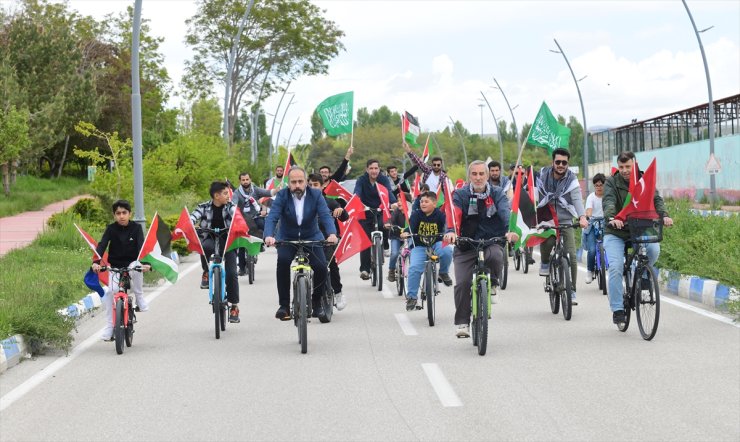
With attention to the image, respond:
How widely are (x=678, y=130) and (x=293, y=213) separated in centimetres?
4764

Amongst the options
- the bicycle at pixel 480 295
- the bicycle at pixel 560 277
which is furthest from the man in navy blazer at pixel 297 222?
the bicycle at pixel 560 277

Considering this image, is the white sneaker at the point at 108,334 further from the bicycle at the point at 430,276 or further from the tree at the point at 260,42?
the tree at the point at 260,42

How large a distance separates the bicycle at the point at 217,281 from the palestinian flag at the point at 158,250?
1.37ft

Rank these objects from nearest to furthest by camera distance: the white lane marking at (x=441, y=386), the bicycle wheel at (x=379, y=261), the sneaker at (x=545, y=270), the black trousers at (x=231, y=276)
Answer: the white lane marking at (x=441, y=386), the black trousers at (x=231, y=276), the sneaker at (x=545, y=270), the bicycle wheel at (x=379, y=261)

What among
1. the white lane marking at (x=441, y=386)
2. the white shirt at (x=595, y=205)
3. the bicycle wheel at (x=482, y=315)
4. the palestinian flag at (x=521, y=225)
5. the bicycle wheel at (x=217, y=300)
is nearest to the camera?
the white lane marking at (x=441, y=386)

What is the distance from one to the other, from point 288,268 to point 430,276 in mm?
1628

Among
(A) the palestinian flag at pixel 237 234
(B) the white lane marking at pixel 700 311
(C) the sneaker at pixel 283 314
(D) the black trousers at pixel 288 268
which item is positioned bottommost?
(B) the white lane marking at pixel 700 311

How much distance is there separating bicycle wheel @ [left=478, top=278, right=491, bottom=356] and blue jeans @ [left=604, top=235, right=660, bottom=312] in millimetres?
1673

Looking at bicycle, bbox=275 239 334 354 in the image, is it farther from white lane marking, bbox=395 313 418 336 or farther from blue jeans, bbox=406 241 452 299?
blue jeans, bbox=406 241 452 299

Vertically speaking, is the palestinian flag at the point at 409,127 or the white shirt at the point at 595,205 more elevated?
the palestinian flag at the point at 409,127

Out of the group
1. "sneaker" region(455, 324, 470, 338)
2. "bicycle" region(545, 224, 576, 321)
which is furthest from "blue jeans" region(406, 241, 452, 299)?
"sneaker" region(455, 324, 470, 338)

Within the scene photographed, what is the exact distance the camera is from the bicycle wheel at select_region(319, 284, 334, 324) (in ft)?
39.5

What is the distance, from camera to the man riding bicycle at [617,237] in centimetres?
1110

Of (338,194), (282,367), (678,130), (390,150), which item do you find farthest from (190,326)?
(390,150)
